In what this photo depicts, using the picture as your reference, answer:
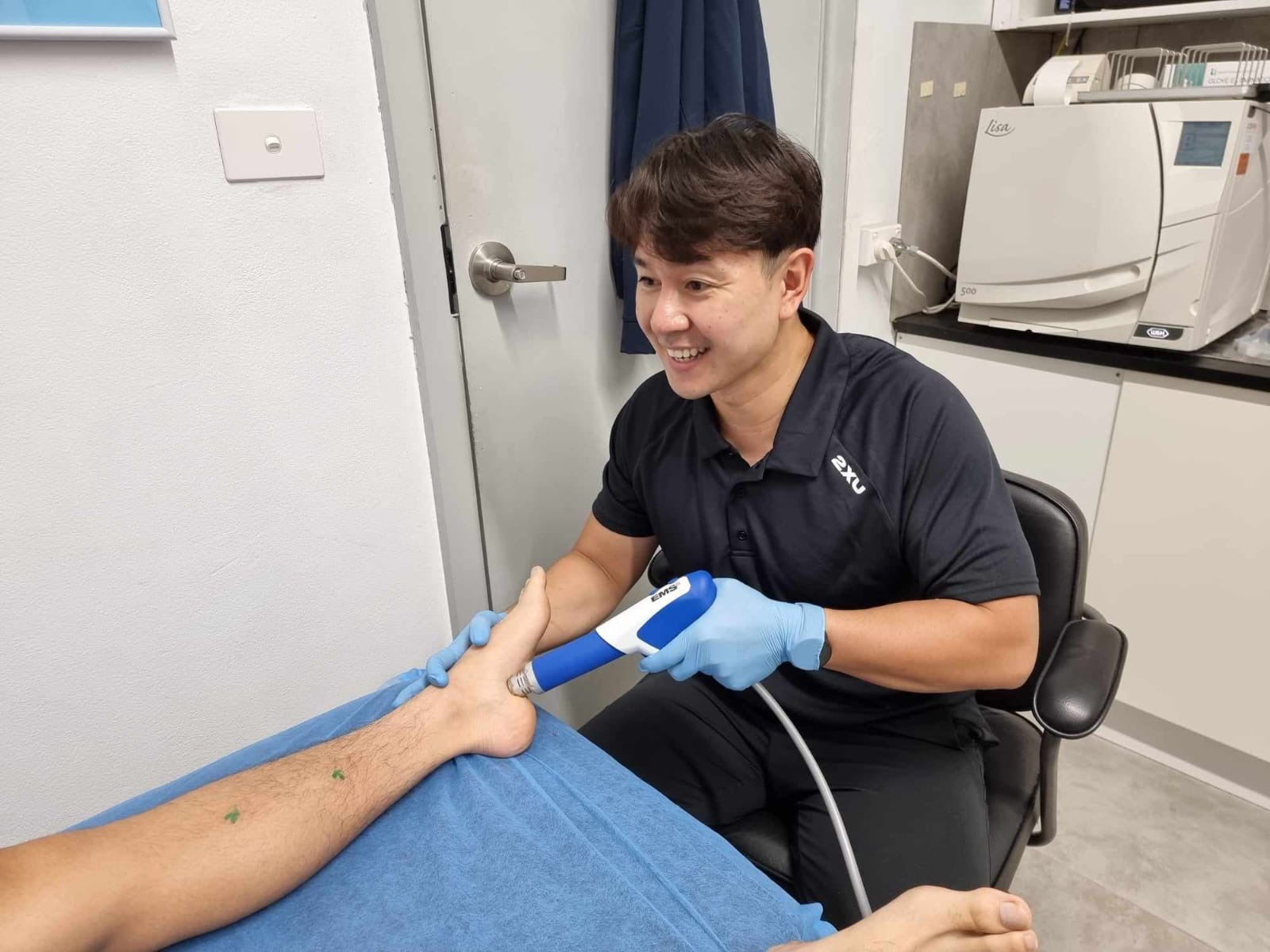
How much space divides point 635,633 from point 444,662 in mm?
270

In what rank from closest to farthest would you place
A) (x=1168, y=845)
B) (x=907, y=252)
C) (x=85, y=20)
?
(x=85, y=20) → (x=1168, y=845) → (x=907, y=252)

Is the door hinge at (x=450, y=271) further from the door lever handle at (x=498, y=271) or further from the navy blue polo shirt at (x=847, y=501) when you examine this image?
the navy blue polo shirt at (x=847, y=501)

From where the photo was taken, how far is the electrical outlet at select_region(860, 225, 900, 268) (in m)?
1.85

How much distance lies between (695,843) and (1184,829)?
4.82 ft

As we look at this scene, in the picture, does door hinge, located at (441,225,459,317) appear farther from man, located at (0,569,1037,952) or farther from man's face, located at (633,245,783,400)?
man, located at (0,569,1037,952)

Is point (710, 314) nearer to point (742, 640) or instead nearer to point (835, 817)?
point (742, 640)

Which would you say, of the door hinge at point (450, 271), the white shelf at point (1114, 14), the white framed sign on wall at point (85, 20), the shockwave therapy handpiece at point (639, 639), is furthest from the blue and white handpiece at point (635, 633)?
the white shelf at point (1114, 14)

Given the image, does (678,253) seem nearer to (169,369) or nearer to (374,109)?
(374,109)

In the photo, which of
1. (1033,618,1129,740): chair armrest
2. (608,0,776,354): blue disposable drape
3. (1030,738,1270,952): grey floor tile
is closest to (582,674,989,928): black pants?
(1033,618,1129,740): chair armrest

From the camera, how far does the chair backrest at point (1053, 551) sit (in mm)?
1108

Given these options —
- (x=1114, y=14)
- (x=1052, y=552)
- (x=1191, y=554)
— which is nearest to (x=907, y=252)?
(x=1114, y=14)

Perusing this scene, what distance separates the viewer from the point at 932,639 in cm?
97

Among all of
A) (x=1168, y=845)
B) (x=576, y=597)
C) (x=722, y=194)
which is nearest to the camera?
(x=722, y=194)

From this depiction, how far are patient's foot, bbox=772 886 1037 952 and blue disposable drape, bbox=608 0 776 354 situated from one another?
965mm
